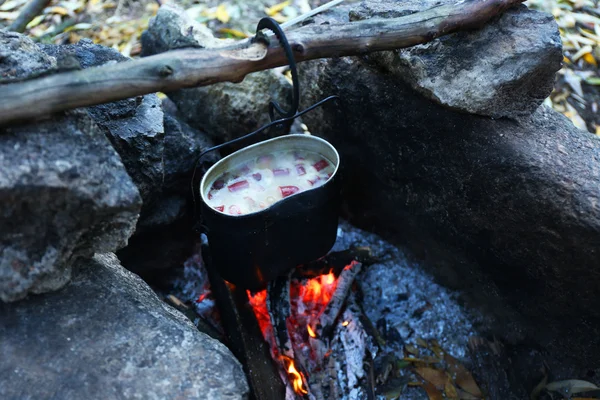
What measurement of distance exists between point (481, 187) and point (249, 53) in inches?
37.0

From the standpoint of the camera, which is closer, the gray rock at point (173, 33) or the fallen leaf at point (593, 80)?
the gray rock at point (173, 33)

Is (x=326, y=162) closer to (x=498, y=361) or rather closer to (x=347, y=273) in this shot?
(x=347, y=273)

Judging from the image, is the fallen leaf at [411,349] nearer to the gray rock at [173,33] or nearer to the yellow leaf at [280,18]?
the gray rock at [173,33]

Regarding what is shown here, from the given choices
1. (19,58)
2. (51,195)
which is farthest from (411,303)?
(19,58)

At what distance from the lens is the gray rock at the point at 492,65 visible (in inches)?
69.9

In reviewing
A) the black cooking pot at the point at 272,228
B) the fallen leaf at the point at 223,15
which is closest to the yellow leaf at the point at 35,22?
the fallen leaf at the point at 223,15

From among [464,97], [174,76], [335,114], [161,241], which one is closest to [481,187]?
[464,97]

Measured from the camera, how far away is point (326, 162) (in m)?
2.06

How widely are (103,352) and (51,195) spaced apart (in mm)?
432

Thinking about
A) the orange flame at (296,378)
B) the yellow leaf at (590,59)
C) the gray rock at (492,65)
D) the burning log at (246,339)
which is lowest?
the orange flame at (296,378)

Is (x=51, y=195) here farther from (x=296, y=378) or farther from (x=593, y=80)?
(x=593, y=80)

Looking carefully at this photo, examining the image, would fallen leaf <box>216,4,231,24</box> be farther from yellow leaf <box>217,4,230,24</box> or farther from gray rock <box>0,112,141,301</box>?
gray rock <box>0,112,141,301</box>

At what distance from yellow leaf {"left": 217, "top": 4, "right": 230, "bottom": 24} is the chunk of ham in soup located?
2.03m

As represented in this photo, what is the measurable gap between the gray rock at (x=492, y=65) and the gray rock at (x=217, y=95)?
72cm
